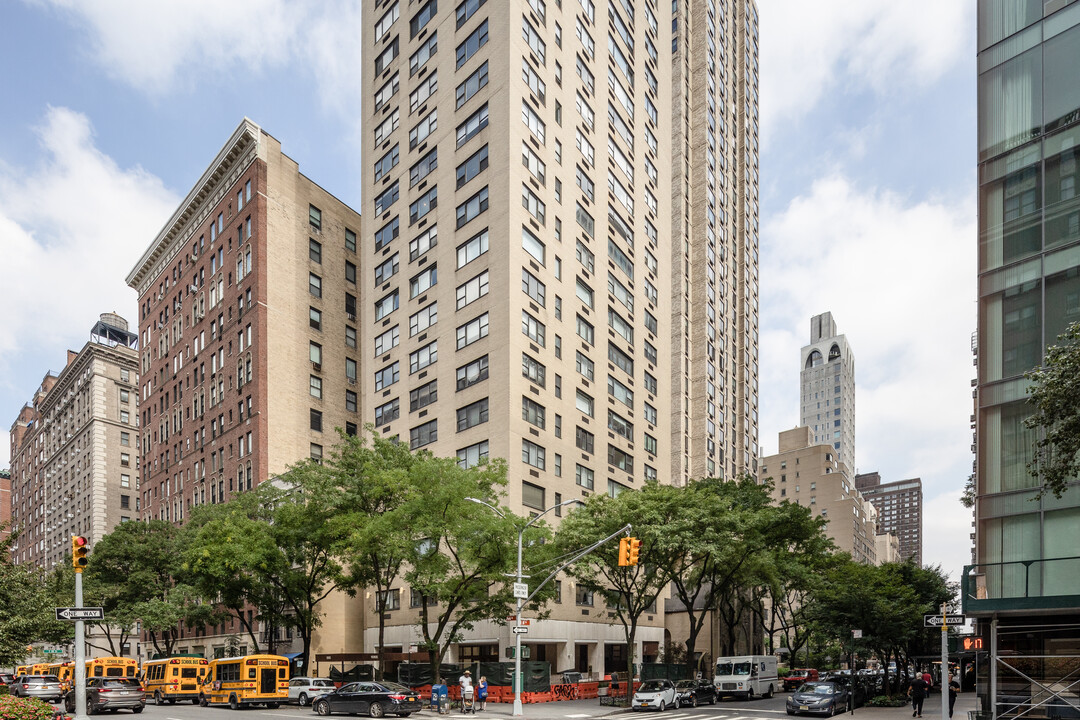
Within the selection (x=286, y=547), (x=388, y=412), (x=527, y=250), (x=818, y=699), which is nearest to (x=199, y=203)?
(x=388, y=412)

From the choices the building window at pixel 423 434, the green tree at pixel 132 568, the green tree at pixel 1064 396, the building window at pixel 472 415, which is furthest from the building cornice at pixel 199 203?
the green tree at pixel 1064 396

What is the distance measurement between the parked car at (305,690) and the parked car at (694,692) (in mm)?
17630

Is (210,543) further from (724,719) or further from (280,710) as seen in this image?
(724,719)

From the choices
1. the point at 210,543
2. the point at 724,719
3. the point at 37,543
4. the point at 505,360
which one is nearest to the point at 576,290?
the point at 505,360

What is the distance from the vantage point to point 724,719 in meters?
33.2

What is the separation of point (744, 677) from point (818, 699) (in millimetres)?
12620

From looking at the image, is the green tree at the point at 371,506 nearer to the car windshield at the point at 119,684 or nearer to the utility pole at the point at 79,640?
the car windshield at the point at 119,684

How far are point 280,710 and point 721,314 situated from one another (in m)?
78.3

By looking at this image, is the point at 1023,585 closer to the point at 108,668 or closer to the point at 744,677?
the point at 744,677

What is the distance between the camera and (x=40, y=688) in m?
43.7

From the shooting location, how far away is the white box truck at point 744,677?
156 ft

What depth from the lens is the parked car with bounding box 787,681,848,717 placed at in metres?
35.4

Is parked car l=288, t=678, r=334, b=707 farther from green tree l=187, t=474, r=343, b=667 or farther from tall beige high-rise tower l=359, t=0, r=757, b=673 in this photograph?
tall beige high-rise tower l=359, t=0, r=757, b=673

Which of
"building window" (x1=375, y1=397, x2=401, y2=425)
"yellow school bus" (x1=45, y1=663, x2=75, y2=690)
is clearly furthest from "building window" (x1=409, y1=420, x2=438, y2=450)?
"yellow school bus" (x1=45, y1=663, x2=75, y2=690)
